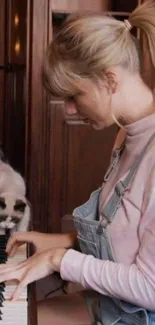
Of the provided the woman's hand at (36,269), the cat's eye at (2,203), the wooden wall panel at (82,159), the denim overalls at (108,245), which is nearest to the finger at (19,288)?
the woman's hand at (36,269)

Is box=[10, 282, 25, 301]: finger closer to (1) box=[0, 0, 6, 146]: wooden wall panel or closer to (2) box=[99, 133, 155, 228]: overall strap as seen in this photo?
(2) box=[99, 133, 155, 228]: overall strap

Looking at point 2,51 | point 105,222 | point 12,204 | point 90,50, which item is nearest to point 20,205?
point 12,204

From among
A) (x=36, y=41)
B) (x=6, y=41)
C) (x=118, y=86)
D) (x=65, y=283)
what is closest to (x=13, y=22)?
(x=6, y=41)

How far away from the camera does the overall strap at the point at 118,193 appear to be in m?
1.05

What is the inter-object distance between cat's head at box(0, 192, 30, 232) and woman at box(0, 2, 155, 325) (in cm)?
61

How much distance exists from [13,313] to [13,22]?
7.54ft

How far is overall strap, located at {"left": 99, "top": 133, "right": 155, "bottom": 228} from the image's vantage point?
105 centimetres

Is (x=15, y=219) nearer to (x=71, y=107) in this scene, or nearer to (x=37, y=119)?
(x=71, y=107)

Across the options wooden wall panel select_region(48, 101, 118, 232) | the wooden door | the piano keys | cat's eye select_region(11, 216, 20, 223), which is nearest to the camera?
the piano keys

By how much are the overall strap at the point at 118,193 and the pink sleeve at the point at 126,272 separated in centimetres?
7

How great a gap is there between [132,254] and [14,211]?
0.78m

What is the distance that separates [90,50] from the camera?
1.01m

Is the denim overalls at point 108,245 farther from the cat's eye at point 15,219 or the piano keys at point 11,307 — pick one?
the cat's eye at point 15,219

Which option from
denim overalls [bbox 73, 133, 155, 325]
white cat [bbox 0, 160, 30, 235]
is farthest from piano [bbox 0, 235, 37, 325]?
white cat [bbox 0, 160, 30, 235]
